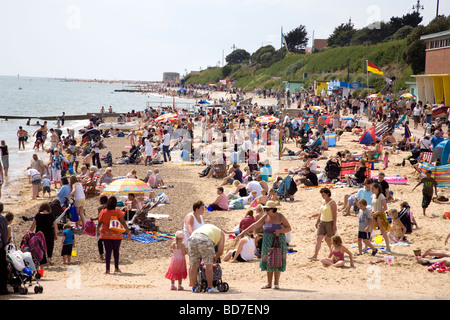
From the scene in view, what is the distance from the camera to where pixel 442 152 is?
48.8ft

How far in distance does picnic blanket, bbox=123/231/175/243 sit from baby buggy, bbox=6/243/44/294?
345 centimetres

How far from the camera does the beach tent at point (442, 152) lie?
1470 cm

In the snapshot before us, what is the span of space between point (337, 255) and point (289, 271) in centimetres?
89

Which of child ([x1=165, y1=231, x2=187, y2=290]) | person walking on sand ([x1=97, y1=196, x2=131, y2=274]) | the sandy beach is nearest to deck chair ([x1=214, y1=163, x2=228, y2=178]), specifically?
the sandy beach

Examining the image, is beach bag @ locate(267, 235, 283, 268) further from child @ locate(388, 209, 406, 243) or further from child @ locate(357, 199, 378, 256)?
child @ locate(388, 209, 406, 243)

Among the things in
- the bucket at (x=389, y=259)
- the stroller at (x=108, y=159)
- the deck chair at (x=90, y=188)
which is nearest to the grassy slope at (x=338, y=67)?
the stroller at (x=108, y=159)

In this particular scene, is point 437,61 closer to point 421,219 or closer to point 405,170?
point 405,170

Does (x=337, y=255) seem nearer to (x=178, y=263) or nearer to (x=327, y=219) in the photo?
(x=327, y=219)

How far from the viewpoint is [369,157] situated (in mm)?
16922

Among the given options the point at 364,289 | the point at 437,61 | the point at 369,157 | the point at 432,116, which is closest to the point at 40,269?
the point at 364,289

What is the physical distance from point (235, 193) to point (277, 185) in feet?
4.18

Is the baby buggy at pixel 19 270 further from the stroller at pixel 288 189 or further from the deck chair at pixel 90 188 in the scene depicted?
the stroller at pixel 288 189

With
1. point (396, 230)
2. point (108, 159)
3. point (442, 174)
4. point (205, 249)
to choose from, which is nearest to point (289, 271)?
point (205, 249)
